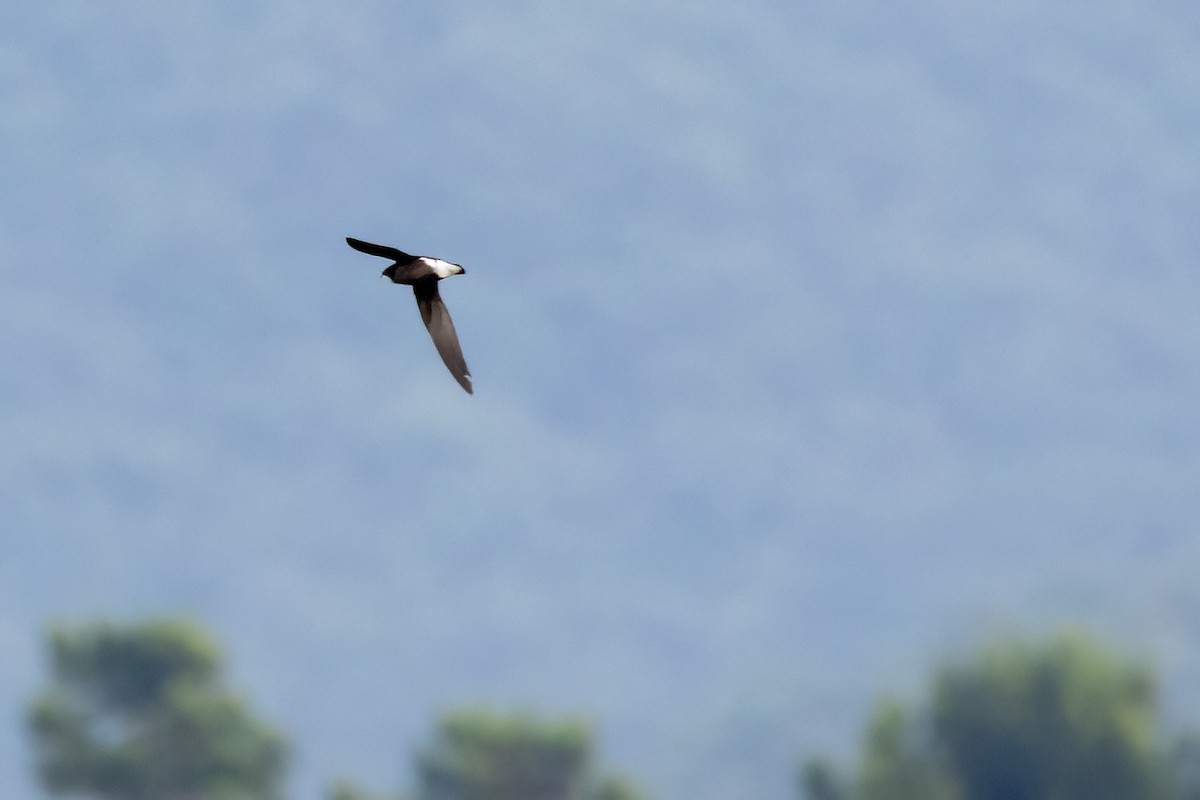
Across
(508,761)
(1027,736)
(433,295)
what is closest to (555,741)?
(508,761)

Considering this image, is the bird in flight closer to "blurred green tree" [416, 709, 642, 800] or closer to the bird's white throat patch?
the bird's white throat patch

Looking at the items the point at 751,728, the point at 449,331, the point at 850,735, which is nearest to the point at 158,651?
the point at 850,735

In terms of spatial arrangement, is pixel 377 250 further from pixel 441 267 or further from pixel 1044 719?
pixel 1044 719

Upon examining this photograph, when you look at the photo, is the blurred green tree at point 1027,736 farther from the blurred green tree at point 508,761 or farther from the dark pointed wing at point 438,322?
the dark pointed wing at point 438,322

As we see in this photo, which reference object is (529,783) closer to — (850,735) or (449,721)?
(449,721)

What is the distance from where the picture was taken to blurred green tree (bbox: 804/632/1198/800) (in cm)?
3694

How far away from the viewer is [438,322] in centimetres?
925

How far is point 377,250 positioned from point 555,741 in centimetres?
3506

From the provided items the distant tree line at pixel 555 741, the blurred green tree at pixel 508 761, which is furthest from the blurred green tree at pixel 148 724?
the blurred green tree at pixel 508 761

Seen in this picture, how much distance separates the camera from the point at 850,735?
3791 centimetres

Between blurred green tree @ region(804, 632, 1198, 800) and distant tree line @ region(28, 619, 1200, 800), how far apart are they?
0.9 inches

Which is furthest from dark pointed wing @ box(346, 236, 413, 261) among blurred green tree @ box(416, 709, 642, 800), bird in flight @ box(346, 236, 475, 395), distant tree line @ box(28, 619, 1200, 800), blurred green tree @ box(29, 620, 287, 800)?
blurred green tree @ box(29, 620, 287, 800)

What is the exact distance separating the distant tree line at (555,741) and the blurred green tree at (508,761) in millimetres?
34

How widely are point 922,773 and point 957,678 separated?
1.79 meters
